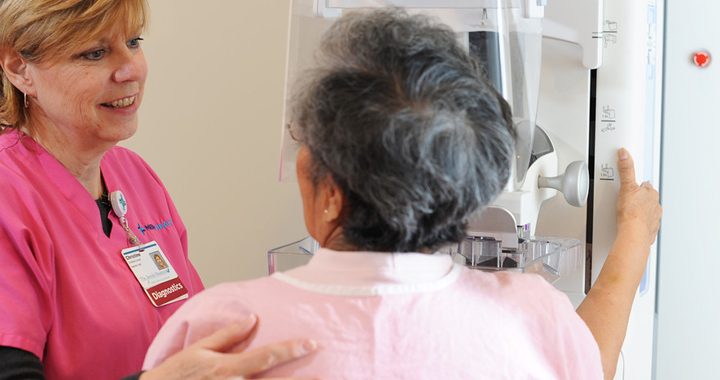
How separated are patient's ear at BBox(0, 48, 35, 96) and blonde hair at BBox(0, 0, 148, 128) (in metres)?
0.02

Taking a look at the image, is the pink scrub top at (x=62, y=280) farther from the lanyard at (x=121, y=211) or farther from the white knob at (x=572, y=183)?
Answer: the white knob at (x=572, y=183)

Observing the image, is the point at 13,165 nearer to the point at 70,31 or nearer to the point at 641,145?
the point at 70,31

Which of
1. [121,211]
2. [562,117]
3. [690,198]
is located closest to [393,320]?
[121,211]

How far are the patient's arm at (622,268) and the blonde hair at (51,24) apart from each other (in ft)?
2.70

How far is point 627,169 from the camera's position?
1515 mm

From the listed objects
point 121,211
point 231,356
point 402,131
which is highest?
point 402,131

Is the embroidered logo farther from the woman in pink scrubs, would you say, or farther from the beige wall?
the beige wall

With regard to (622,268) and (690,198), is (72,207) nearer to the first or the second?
(622,268)

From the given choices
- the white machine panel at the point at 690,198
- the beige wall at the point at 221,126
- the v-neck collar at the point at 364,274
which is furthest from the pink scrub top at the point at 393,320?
the beige wall at the point at 221,126

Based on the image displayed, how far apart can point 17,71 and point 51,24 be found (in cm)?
11

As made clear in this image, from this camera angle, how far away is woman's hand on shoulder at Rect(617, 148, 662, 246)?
146 cm

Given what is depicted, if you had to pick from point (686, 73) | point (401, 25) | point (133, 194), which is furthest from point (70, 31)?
point (686, 73)

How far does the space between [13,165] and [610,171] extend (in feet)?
3.19

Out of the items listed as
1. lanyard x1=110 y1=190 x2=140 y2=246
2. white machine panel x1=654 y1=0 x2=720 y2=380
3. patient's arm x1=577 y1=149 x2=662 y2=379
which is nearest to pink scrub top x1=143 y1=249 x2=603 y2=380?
patient's arm x1=577 y1=149 x2=662 y2=379
